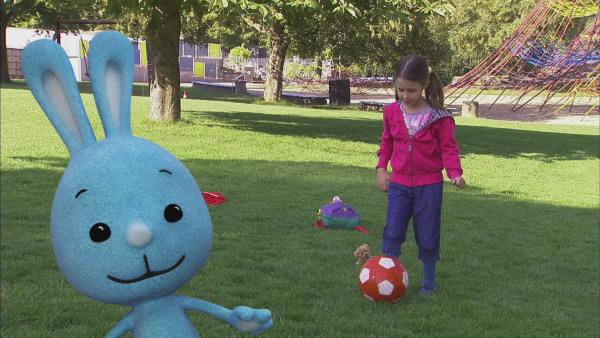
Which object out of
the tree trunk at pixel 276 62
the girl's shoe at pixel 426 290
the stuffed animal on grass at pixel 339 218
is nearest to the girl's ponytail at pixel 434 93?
the girl's shoe at pixel 426 290

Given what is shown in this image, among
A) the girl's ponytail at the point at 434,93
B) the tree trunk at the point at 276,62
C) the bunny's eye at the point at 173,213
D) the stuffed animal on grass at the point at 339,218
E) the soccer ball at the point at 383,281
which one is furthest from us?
the tree trunk at the point at 276,62

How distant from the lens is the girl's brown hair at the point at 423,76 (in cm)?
462

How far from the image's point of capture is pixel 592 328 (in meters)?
4.39

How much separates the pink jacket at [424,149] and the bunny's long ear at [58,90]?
9.12ft

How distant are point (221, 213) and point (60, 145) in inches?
208

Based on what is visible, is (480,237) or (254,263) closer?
(254,263)

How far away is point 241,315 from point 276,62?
89.6ft

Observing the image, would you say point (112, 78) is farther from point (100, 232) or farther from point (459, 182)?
point (459, 182)

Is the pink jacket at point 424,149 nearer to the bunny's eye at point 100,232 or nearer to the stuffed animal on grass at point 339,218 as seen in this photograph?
the stuffed animal on grass at point 339,218

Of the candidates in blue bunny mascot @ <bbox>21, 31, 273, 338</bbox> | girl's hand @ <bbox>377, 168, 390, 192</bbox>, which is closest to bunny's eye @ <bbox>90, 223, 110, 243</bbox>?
blue bunny mascot @ <bbox>21, 31, 273, 338</bbox>

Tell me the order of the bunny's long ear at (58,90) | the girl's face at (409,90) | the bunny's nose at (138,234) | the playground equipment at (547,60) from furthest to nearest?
1. the playground equipment at (547,60)
2. the girl's face at (409,90)
3. the bunny's long ear at (58,90)
4. the bunny's nose at (138,234)

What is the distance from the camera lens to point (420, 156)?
4.79 metres

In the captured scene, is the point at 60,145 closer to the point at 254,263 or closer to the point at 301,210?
the point at 301,210

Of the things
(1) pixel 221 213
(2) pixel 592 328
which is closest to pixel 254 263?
(1) pixel 221 213
